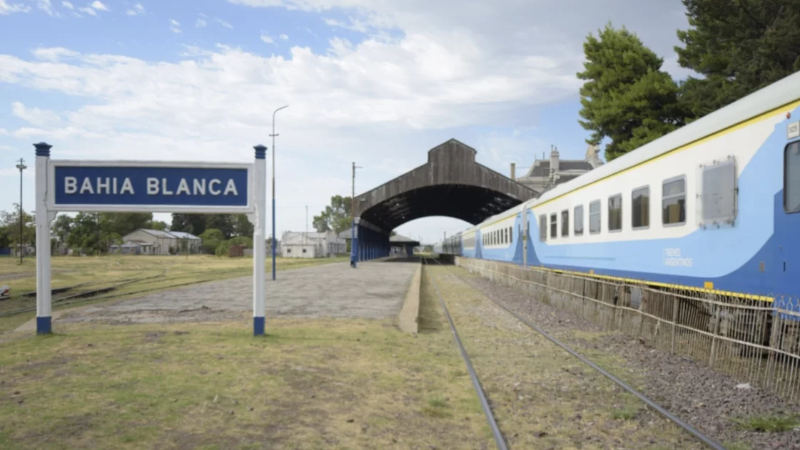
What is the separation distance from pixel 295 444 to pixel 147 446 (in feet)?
3.79

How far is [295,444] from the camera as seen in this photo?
4.95 metres

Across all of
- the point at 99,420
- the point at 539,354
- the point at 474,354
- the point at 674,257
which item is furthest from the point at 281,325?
the point at 674,257

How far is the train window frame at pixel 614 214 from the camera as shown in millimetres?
13045

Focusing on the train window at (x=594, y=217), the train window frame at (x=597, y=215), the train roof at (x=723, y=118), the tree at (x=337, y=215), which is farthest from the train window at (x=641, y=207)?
the tree at (x=337, y=215)

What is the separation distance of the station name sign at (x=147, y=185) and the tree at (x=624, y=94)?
3004cm

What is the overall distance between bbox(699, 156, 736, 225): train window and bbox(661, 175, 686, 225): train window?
26.4 inches

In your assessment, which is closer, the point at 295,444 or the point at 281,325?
the point at 295,444

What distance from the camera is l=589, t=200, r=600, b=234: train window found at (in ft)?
47.8

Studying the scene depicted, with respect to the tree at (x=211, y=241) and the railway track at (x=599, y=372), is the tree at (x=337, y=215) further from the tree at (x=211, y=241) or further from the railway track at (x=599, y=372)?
the railway track at (x=599, y=372)

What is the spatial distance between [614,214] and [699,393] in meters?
7.07

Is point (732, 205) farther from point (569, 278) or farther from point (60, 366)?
point (60, 366)

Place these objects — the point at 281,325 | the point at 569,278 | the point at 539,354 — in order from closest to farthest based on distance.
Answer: the point at 539,354, the point at 281,325, the point at 569,278

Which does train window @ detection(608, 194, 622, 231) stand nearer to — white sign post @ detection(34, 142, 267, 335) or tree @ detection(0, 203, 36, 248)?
white sign post @ detection(34, 142, 267, 335)

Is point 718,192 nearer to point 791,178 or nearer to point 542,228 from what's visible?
point 791,178
